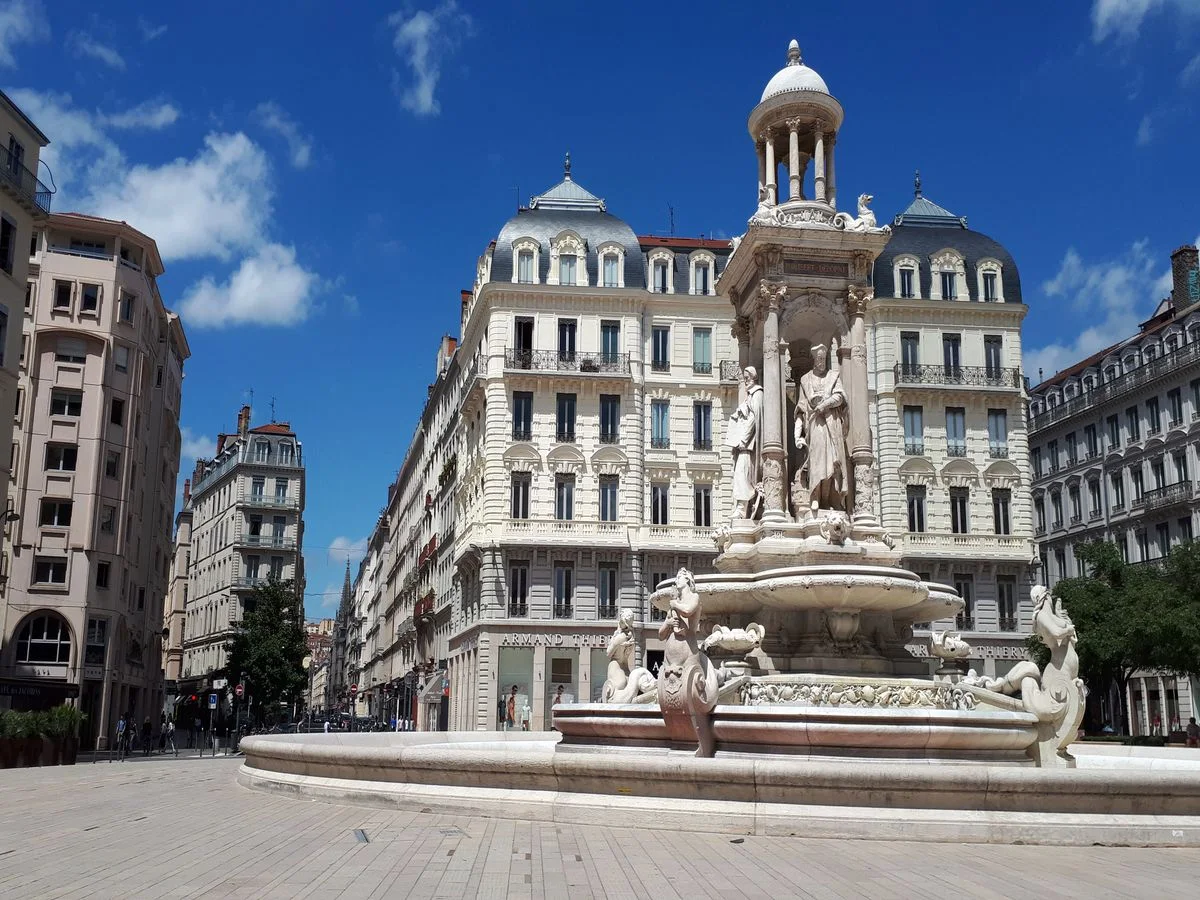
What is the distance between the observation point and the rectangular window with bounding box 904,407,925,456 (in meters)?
52.8

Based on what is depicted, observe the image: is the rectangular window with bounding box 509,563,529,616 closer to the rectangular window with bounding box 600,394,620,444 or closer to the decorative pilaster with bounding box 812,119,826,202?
the rectangular window with bounding box 600,394,620,444

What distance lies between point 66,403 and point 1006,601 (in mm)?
39752

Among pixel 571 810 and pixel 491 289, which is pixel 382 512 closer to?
pixel 491 289

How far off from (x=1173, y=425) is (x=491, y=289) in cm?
3304

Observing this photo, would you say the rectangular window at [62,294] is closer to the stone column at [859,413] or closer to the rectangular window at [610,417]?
the rectangular window at [610,417]

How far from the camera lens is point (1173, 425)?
2264 inches

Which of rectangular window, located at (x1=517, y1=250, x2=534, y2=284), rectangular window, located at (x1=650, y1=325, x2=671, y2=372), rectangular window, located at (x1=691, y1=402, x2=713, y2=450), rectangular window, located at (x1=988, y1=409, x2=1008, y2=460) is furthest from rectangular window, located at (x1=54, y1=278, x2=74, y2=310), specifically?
rectangular window, located at (x1=988, y1=409, x2=1008, y2=460)

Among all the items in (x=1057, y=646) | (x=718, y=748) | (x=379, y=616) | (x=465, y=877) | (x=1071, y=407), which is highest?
(x=1071, y=407)

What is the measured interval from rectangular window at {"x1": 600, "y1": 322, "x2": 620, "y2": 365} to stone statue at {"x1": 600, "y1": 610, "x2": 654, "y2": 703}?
35.0 m

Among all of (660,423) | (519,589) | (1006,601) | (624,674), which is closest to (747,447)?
(624,674)

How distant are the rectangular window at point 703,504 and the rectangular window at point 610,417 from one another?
427 cm

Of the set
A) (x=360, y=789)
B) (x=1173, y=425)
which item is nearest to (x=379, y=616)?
(x=1173, y=425)

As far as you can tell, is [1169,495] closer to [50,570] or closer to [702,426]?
[702,426]

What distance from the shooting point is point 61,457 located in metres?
47.6
